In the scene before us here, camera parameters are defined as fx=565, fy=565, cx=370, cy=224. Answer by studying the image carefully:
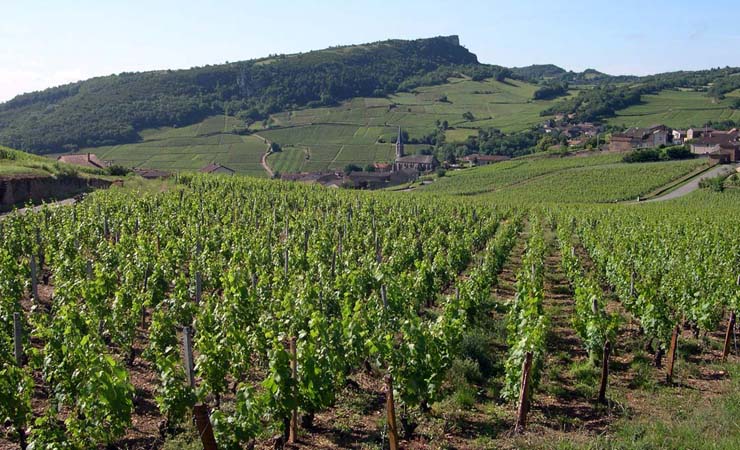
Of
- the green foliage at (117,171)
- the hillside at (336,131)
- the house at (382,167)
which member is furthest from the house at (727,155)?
the green foliage at (117,171)

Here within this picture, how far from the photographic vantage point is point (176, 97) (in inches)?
5463

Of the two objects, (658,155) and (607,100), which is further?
(607,100)

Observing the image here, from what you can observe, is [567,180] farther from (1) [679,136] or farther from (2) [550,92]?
(2) [550,92]

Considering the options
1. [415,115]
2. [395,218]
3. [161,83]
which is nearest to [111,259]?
[395,218]

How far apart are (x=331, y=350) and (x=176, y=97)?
14250 cm

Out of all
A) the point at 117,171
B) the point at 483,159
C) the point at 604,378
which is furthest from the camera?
the point at 483,159

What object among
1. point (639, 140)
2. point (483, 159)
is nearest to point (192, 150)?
point (483, 159)

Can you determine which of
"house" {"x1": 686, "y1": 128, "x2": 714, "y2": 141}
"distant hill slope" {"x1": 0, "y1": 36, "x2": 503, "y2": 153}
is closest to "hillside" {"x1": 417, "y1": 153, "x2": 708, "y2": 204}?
"house" {"x1": 686, "y1": 128, "x2": 714, "y2": 141}

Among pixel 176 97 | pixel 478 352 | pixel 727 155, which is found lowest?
pixel 478 352

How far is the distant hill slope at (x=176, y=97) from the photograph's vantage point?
109 meters

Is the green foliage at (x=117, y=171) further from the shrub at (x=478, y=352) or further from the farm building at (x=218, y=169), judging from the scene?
the shrub at (x=478, y=352)

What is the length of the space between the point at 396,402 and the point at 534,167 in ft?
247

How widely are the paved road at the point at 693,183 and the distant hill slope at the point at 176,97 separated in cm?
9338

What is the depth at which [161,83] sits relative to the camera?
147 meters
